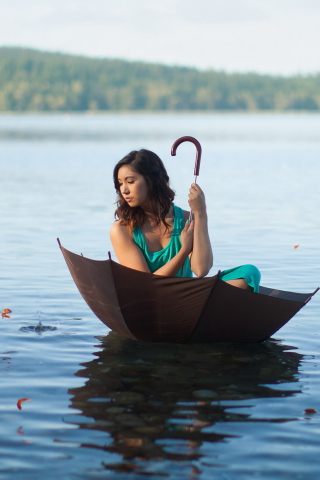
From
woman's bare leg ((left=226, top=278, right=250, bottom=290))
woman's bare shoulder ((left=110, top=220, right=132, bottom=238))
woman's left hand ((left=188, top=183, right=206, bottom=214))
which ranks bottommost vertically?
woman's bare leg ((left=226, top=278, right=250, bottom=290))

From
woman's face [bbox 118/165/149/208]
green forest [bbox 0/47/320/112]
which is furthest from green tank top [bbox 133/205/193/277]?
green forest [bbox 0/47/320/112]

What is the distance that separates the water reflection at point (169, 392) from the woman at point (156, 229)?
2.14 ft

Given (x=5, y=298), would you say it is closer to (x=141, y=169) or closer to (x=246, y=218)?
(x=141, y=169)

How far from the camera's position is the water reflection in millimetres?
4645

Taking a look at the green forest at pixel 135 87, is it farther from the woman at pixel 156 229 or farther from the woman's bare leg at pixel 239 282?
the woman's bare leg at pixel 239 282

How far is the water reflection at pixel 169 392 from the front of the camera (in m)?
4.64

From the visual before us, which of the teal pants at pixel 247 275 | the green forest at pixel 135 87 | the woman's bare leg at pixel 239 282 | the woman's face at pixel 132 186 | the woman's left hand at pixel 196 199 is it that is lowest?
the woman's bare leg at pixel 239 282

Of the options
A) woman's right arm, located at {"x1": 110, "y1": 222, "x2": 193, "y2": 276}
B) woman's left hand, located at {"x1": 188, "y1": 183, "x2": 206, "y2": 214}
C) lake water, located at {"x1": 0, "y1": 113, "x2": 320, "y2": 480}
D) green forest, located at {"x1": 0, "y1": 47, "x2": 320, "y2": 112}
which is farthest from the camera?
green forest, located at {"x1": 0, "y1": 47, "x2": 320, "y2": 112}

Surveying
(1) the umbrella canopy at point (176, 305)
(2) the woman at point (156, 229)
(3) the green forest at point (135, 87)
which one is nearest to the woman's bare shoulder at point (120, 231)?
(2) the woman at point (156, 229)

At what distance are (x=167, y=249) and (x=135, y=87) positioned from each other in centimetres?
18245

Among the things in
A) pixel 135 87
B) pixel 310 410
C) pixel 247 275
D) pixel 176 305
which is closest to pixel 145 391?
pixel 176 305

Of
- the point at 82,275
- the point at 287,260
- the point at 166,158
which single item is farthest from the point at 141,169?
the point at 166,158

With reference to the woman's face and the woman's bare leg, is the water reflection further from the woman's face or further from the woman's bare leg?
the woman's face

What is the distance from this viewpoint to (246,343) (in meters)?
6.86
